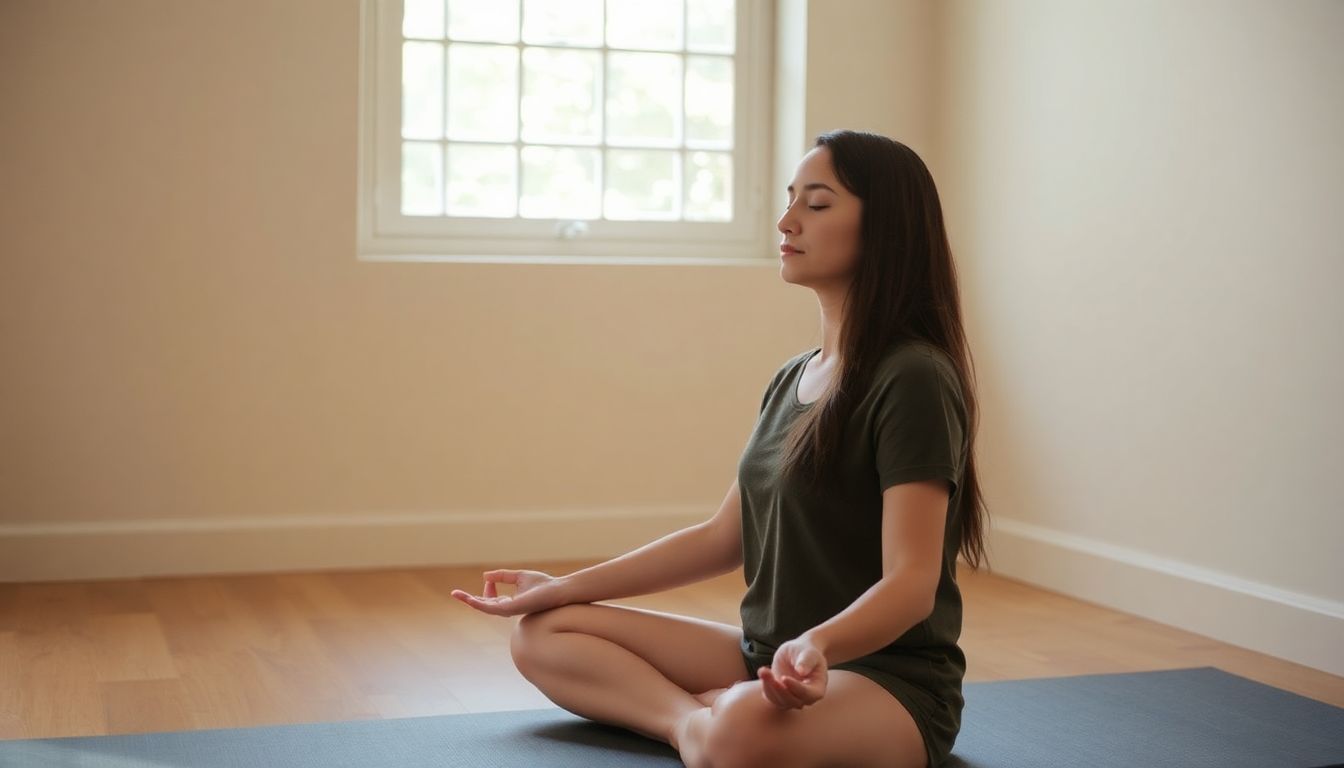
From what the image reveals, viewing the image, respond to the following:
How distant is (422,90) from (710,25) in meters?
0.96

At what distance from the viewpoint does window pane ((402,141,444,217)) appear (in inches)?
180

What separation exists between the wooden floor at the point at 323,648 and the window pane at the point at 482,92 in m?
1.35

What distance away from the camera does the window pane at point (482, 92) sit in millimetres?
4586

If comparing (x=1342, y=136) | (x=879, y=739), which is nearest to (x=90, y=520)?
(x=879, y=739)

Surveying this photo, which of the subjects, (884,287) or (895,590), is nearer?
(895,590)

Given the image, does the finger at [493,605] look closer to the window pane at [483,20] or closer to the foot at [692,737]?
the foot at [692,737]

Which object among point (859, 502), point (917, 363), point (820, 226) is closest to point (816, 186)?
point (820, 226)

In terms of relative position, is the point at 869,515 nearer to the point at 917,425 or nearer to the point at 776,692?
the point at 917,425

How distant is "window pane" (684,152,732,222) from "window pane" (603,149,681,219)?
49mm

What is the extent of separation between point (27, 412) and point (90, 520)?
33 cm

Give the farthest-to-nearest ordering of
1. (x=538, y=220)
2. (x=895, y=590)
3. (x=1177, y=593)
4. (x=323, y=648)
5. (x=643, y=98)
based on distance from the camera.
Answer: (x=643, y=98)
(x=538, y=220)
(x=1177, y=593)
(x=323, y=648)
(x=895, y=590)

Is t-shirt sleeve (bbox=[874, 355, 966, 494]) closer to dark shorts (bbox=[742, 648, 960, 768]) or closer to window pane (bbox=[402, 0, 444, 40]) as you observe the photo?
dark shorts (bbox=[742, 648, 960, 768])

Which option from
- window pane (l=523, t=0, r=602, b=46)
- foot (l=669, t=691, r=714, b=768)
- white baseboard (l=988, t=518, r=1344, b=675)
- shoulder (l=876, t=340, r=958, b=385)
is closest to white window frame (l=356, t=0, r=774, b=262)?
window pane (l=523, t=0, r=602, b=46)

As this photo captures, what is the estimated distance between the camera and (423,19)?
4555mm
